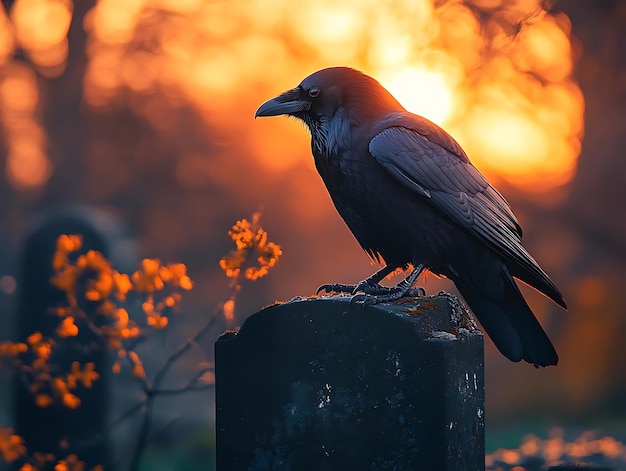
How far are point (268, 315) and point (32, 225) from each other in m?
3.75

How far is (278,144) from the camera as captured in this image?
11961mm

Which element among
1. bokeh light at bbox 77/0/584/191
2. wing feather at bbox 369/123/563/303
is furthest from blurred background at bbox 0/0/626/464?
wing feather at bbox 369/123/563/303

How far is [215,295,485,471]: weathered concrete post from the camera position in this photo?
3.60 metres

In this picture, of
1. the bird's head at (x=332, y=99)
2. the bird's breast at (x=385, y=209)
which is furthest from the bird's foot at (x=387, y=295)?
the bird's head at (x=332, y=99)

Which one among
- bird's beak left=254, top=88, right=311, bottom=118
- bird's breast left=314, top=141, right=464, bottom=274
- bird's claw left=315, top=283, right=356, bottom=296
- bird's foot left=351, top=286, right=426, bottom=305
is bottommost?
bird's foot left=351, top=286, right=426, bottom=305

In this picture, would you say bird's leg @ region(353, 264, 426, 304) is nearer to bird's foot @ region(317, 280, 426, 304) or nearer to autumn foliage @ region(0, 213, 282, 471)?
bird's foot @ region(317, 280, 426, 304)

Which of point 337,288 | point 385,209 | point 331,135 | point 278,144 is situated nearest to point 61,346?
point 337,288

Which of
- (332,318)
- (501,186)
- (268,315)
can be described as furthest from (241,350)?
(501,186)

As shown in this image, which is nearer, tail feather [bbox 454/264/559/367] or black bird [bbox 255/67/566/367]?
black bird [bbox 255/67/566/367]

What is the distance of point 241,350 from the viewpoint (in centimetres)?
A: 394

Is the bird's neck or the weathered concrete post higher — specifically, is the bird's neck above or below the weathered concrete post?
above

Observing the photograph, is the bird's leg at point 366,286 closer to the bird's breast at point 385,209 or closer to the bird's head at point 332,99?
the bird's breast at point 385,209

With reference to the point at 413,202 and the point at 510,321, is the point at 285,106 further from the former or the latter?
the point at 510,321

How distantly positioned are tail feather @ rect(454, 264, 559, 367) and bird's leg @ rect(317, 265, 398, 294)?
322 mm
